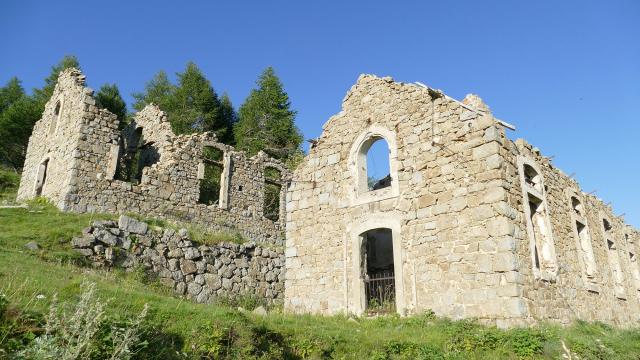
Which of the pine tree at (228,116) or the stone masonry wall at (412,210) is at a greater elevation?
the pine tree at (228,116)

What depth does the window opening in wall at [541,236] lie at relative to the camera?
9.92 metres

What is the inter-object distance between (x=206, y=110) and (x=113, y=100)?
6135mm

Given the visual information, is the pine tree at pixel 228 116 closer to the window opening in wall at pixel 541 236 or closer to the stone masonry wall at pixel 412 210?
the stone masonry wall at pixel 412 210

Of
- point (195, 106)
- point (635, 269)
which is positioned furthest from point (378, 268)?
point (195, 106)

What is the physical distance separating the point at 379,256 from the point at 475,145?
5.47 m

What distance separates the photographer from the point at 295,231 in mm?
11844

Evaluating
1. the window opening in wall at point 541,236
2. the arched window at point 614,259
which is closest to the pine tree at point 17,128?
the window opening in wall at point 541,236

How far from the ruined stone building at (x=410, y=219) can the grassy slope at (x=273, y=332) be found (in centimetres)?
71

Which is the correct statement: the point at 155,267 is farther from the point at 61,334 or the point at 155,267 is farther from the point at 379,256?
the point at 61,334

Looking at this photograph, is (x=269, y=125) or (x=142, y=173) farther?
(x=269, y=125)

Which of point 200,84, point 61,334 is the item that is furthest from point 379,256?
point 200,84

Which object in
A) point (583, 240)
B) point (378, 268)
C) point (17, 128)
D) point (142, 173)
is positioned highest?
point (17, 128)

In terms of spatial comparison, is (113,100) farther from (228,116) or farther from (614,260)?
(614,260)

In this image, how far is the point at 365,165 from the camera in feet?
37.3
